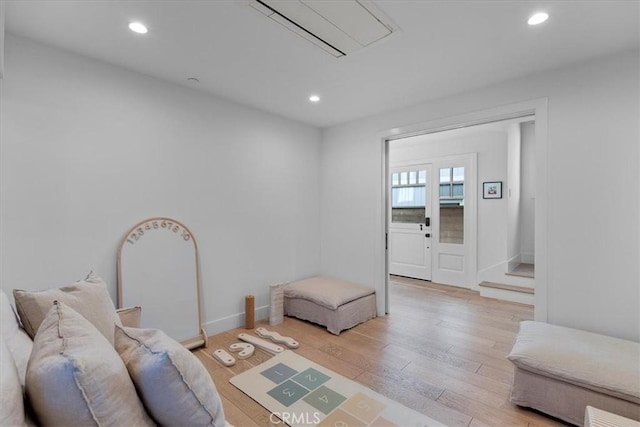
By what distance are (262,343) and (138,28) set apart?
2.72 m

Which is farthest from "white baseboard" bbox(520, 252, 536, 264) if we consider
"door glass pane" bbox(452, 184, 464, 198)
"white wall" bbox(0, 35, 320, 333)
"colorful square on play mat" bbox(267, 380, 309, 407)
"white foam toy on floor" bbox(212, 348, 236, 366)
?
"white foam toy on floor" bbox(212, 348, 236, 366)

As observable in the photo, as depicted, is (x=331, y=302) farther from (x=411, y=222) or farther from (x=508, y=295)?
(x=411, y=222)

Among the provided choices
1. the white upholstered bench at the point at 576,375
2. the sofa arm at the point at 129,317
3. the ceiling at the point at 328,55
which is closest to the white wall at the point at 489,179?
the ceiling at the point at 328,55

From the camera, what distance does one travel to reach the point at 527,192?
18.2 feet

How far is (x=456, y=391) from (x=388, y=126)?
9.00ft

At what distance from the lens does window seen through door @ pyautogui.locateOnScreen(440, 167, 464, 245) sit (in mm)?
5301

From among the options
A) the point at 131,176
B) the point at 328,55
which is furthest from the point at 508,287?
the point at 131,176

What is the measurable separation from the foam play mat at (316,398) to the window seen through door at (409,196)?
4057 mm


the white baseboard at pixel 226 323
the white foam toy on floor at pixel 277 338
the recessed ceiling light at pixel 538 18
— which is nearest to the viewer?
the recessed ceiling light at pixel 538 18

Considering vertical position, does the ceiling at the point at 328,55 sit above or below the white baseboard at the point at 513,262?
above

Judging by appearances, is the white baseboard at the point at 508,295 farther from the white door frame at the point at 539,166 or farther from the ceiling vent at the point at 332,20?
the ceiling vent at the point at 332,20

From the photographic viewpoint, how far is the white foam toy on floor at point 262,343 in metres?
2.81

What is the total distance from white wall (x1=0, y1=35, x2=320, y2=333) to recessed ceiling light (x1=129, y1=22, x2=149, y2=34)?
0.68 metres

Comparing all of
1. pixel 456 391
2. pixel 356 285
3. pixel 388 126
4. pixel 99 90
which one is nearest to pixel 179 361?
pixel 456 391
